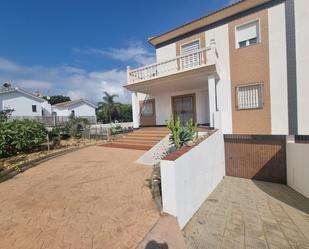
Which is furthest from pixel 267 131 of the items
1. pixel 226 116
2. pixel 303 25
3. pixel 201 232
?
pixel 201 232

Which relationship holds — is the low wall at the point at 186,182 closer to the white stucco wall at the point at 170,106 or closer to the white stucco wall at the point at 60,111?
the white stucco wall at the point at 170,106

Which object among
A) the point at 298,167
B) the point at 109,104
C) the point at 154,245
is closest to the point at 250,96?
the point at 298,167

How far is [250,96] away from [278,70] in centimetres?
165

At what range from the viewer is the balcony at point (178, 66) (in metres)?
8.81

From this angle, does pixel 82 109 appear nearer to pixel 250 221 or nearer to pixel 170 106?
pixel 170 106

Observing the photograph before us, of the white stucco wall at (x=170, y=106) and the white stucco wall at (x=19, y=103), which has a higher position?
the white stucco wall at (x=19, y=103)

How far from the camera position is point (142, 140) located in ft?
35.7

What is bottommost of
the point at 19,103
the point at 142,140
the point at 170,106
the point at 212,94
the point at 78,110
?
the point at 142,140

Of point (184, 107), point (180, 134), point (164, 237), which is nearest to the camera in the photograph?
point (164, 237)

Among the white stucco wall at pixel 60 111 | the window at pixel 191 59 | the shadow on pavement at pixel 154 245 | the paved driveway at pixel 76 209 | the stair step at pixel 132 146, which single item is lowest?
the shadow on pavement at pixel 154 245

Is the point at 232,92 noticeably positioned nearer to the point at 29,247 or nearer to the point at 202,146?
the point at 202,146

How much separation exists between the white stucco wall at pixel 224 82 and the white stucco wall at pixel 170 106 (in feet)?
5.84

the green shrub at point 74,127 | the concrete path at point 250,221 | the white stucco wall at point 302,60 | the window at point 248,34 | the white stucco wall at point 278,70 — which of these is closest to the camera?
the concrete path at point 250,221

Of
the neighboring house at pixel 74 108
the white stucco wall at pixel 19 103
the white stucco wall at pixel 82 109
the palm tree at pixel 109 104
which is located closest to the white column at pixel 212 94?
the palm tree at pixel 109 104
